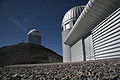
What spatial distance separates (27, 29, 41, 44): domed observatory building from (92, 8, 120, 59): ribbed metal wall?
48.4m

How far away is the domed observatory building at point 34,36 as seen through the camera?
55500 millimetres

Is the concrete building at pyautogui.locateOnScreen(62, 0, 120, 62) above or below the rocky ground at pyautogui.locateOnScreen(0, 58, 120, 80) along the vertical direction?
above

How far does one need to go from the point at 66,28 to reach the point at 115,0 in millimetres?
13990

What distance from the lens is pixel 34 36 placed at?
56750mm

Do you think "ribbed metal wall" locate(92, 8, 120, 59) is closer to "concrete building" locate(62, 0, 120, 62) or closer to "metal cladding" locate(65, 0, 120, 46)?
"concrete building" locate(62, 0, 120, 62)

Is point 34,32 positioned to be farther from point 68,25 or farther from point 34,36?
point 68,25

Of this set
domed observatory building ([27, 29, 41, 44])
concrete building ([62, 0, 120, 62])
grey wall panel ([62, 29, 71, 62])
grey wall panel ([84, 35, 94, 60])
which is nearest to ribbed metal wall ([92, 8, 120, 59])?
concrete building ([62, 0, 120, 62])

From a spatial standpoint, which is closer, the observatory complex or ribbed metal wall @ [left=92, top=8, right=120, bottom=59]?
ribbed metal wall @ [left=92, top=8, right=120, bottom=59]

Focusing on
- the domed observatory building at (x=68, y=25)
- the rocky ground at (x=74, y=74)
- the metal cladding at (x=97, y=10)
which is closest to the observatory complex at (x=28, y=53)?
the domed observatory building at (x=68, y=25)

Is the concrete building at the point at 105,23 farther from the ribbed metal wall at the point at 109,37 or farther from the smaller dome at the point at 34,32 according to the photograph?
the smaller dome at the point at 34,32

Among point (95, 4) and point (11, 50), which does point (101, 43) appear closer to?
point (95, 4)

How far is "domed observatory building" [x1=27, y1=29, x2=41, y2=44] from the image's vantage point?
55.5 metres

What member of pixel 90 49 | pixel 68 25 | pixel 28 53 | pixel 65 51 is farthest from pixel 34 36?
pixel 90 49

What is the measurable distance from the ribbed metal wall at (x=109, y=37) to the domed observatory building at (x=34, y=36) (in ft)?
159
